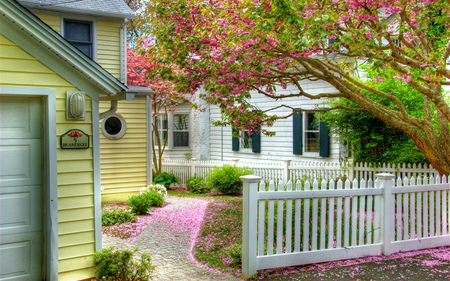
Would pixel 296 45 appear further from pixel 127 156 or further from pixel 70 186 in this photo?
pixel 127 156

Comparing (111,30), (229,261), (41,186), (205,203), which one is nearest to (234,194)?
(205,203)

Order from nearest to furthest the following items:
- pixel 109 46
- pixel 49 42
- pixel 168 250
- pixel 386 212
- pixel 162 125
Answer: pixel 49 42 → pixel 386 212 → pixel 168 250 → pixel 109 46 → pixel 162 125

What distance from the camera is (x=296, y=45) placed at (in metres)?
6.58

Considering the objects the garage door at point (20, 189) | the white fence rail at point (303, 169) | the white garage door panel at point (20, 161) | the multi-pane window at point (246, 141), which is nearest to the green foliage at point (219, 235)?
the white fence rail at point (303, 169)

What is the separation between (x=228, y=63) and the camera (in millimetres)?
8594

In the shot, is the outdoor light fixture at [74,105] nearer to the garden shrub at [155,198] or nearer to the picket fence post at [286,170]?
the garden shrub at [155,198]

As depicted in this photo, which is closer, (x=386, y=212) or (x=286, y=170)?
(x=386, y=212)

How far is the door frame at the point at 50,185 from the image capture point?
17.4ft

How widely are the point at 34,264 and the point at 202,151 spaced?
1432cm

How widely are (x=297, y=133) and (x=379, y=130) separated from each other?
149 inches

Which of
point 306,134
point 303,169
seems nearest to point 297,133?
point 306,134

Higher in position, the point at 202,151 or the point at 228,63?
the point at 228,63

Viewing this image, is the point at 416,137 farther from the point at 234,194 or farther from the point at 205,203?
the point at 234,194

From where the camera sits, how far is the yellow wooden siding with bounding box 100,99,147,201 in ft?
43.1
